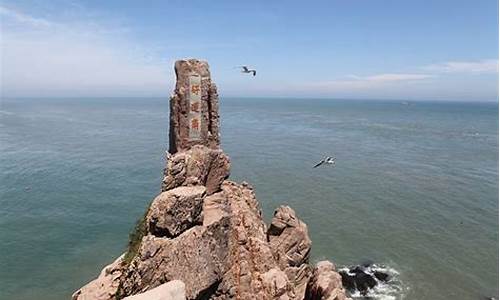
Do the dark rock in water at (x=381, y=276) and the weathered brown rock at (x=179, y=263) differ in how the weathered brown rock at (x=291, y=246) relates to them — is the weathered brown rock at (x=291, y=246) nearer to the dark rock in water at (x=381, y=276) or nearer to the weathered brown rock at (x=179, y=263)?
the weathered brown rock at (x=179, y=263)

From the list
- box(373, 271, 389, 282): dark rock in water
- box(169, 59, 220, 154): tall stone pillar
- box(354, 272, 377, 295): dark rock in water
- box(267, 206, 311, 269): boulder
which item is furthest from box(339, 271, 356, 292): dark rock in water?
box(169, 59, 220, 154): tall stone pillar

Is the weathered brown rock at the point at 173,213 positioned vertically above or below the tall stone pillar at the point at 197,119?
below

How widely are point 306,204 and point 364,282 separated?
19.1 m

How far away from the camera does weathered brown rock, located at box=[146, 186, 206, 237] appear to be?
1661 centimetres

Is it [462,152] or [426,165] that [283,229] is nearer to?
[426,165]

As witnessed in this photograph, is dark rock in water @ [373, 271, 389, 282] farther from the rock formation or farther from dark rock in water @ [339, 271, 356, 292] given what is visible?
the rock formation

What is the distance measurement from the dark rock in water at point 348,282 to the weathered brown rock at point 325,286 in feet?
40.6

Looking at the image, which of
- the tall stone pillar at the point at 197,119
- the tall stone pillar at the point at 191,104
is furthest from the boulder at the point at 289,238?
the tall stone pillar at the point at 191,104

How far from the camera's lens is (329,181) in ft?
224

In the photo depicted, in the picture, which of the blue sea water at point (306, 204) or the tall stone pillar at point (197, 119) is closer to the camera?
the tall stone pillar at point (197, 119)

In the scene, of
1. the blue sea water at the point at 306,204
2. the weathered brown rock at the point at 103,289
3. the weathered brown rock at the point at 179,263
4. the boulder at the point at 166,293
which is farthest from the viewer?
the blue sea water at the point at 306,204

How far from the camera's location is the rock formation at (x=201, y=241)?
643 inches

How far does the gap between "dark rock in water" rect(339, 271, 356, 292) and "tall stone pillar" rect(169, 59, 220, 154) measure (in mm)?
22151

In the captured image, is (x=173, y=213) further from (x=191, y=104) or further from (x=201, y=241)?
(x=191, y=104)
